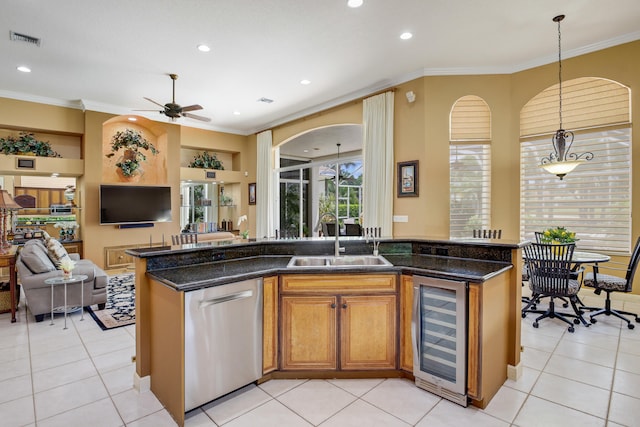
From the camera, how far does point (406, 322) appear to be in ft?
8.09

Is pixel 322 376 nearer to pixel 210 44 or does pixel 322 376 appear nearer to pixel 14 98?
pixel 210 44

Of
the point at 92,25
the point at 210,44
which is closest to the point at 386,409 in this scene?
the point at 210,44

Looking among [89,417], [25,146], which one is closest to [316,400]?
[89,417]

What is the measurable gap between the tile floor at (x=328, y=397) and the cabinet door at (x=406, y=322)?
6.5 inches

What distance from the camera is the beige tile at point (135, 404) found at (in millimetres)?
2100

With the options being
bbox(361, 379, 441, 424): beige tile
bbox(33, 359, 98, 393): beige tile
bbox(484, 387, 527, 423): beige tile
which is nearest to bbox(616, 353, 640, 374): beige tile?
bbox(484, 387, 527, 423): beige tile

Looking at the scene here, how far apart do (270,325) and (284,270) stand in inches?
16.9

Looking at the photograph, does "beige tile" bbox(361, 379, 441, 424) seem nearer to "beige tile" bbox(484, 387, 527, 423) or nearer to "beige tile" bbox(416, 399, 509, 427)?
"beige tile" bbox(416, 399, 509, 427)

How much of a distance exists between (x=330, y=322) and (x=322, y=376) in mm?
459

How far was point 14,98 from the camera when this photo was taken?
5758 millimetres

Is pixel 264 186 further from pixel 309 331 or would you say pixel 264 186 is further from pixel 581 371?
pixel 581 371

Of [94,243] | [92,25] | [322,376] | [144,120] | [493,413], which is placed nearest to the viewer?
[493,413]

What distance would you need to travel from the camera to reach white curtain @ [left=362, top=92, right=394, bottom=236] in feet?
17.5

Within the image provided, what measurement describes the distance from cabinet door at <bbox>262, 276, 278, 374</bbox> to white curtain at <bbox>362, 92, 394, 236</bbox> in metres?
3.22
